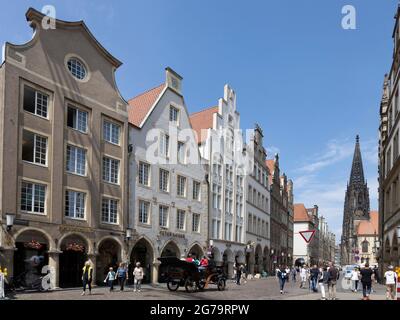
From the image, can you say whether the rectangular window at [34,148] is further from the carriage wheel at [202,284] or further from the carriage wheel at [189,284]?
the carriage wheel at [202,284]

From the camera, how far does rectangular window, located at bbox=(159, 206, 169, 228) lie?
35.9 metres

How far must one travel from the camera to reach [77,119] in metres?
28.9

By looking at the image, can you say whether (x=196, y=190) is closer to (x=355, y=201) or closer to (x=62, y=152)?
(x=62, y=152)

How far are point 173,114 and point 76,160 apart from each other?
12.4m

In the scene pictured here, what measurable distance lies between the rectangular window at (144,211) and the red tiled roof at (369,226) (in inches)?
4796

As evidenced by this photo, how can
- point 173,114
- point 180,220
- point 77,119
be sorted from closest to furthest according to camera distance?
point 77,119 < point 180,220 < point 173,114

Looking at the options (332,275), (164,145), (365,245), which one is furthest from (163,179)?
(365,245)

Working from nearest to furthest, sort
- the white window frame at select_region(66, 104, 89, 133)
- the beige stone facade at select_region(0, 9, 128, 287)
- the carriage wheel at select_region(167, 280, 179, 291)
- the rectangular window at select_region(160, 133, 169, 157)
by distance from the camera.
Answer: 1. the carriage wheel at select_region(167, 280, 179, 291)
2. the beige stone facade at select_region(0, 9, 128, 287)
3. the white window frame at select_region(66, 104, 89, 133)
4. the rectangular window at select_region(160, 133, 169, 157)

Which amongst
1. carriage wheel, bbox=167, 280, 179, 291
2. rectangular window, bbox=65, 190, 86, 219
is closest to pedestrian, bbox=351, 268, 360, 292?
carriage wheel, bbox=167, 280, 179, 291

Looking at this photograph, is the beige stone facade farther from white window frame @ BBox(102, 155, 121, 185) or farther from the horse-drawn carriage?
the horse-drawn carriage

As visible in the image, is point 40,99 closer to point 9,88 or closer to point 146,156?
point 9,88

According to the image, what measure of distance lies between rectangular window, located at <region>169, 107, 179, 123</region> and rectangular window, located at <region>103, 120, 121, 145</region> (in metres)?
7.14

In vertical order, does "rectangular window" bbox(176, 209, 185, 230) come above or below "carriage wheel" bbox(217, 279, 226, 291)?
above
